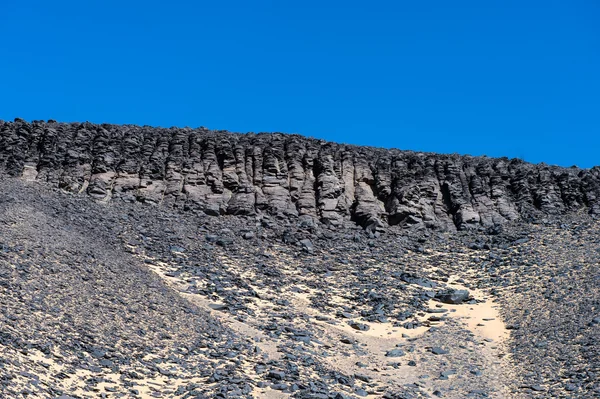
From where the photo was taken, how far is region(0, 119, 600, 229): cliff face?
117 feet

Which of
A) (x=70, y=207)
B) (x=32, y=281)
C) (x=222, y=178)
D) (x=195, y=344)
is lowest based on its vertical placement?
(x=195, y=344)

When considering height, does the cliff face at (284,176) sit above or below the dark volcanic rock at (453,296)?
above

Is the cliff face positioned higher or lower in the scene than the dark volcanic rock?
higher

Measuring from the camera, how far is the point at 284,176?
37.2 meters

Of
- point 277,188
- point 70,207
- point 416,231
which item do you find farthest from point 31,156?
point 416,231

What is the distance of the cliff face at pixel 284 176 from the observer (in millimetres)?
35531

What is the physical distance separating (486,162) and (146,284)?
66.8 ft

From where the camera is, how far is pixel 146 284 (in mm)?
24719

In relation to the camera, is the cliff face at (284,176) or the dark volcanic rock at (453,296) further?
the cliff face at (284,176)

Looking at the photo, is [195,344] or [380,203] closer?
[195,344]

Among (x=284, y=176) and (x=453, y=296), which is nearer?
(x=453, y=296)

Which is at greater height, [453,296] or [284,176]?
[284,176]

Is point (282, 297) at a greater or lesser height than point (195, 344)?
greater

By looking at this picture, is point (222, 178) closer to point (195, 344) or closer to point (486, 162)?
point (486, 162)
